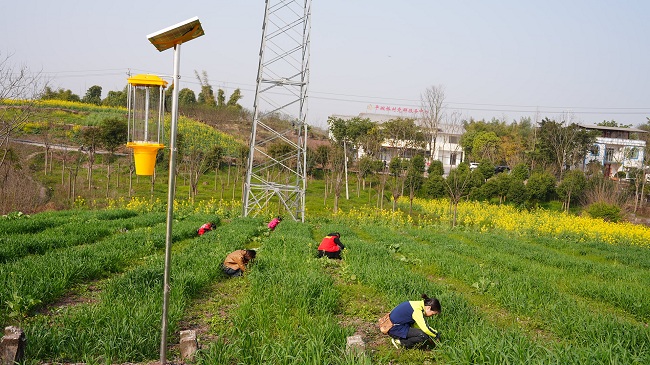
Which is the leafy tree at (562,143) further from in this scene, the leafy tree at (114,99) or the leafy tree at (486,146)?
the leafy tree at (114,99)

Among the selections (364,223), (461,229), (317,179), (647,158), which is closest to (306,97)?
(364,223)

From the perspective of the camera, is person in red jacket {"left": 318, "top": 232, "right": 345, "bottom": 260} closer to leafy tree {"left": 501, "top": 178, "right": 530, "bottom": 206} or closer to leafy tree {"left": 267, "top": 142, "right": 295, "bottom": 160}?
leafy tree {"left": 267, "top": 142, "right": 295, "bottom": 160}

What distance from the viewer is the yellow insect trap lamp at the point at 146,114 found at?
3.94m

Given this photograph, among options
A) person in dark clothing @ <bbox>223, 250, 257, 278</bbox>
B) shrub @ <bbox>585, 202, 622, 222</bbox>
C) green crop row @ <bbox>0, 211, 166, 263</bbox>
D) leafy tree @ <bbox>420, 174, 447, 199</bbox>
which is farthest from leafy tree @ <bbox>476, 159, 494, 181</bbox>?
person in dark clothing @ <bbox>223, 250, 257, 278</bbox>

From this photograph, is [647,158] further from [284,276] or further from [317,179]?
[284,276]

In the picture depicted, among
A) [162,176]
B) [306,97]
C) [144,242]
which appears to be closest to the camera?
[144,242]

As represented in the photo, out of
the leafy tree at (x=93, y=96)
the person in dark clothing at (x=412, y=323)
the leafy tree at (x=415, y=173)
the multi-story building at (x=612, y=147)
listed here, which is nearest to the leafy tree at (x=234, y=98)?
the leafy tree at (x=93, y=96)

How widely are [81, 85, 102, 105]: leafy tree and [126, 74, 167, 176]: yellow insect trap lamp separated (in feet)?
163

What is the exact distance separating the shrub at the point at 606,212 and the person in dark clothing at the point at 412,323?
78.5 feet

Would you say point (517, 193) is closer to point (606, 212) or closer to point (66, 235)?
point (606, 212)

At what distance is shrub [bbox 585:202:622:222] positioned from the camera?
25.1 m

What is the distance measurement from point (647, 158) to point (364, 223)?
2417 cm

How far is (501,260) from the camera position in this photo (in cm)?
1200

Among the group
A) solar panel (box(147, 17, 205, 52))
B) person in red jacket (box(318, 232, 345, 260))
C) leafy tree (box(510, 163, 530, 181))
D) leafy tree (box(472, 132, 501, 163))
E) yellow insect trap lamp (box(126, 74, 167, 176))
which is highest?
leafy tree (box(472, 132, 501, 163))
